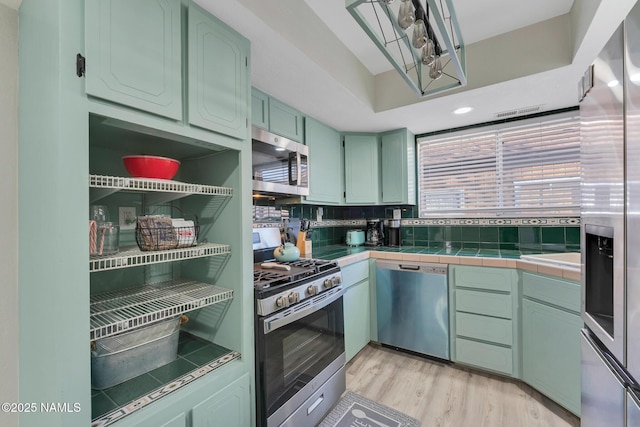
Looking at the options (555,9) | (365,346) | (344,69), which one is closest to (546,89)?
Result: (555,9)

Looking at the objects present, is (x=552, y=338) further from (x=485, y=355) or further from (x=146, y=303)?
(x=146, y=303)

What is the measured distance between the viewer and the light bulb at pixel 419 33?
1061 millimetres

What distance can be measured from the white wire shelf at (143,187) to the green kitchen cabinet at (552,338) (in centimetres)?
204

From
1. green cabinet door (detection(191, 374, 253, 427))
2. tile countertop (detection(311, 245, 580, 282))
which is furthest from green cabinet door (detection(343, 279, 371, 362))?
green cabinet door (detection(191, 374, 253, 427))

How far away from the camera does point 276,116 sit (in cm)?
201

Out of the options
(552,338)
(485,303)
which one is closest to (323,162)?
(485,303)

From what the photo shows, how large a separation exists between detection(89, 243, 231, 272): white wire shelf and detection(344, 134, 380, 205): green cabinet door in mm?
1811

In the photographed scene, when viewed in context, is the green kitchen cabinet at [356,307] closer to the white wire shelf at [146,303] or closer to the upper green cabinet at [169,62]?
the white wire shelf at [146,303]

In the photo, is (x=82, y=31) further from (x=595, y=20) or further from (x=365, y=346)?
(x=365, y=346)

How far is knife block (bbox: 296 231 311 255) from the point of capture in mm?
2375

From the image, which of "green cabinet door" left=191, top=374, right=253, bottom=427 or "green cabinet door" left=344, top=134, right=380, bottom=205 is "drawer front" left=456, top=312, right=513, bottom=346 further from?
"green cabinet door" left=191, top=374, right=253, bottom=427

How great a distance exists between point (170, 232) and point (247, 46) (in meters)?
0.95

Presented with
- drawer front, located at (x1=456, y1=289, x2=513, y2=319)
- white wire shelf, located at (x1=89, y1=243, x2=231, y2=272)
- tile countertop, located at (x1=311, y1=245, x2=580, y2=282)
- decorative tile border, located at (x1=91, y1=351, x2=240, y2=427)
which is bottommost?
drawer front, located at (x1=456, y1=289, x2=513, y2=319)

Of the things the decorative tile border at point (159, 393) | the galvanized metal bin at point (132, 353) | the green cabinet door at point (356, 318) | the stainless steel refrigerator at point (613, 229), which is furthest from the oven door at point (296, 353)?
the stainless steel refrigerator at point (613, 229)
